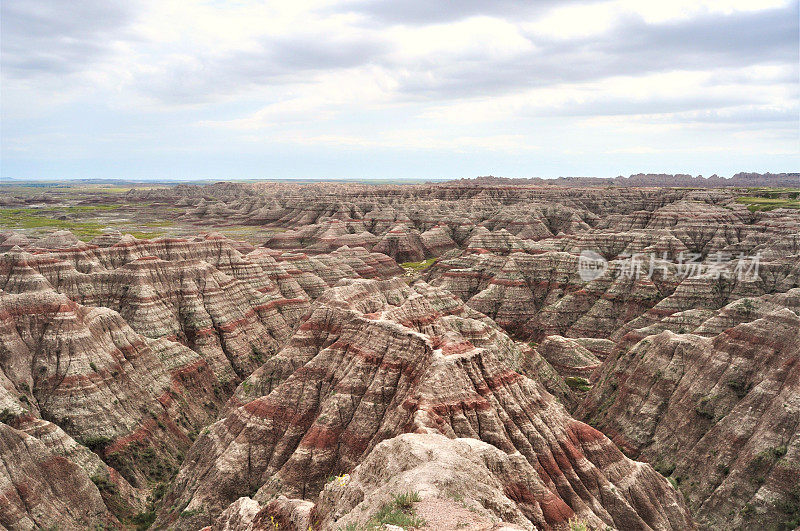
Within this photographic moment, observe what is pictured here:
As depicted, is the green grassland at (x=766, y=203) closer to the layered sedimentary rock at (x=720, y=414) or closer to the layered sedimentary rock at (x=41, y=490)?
the layered sedimentary rock at (x=720, y=414)

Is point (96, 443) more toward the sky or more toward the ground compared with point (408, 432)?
more toward the ground

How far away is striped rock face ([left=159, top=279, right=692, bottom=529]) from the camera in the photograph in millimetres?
31844

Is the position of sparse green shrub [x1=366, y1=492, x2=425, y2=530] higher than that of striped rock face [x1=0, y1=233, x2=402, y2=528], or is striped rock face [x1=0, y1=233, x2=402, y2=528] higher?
sparse green shrub [x1=366, y1=492, x2=425, y2=530]

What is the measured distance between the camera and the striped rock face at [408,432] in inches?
1254

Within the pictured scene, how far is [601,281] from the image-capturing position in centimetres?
8862

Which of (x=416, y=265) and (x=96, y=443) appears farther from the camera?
(x=416, y=265)

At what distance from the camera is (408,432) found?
3042 cm

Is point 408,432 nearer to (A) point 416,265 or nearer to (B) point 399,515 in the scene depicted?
(B) point 399,515

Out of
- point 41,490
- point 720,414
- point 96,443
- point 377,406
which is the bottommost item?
point 96,443

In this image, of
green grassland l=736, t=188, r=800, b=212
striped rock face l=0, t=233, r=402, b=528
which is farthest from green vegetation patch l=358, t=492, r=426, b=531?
green grassland l=736, t=188, r=800, b=212

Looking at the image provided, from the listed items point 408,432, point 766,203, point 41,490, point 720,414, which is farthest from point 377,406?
point 766,203

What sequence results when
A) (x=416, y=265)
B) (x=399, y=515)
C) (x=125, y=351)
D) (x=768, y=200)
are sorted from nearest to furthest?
(x=399, y=515), (x=125, y=351), (x=416, y=265), (x=768, y=200)

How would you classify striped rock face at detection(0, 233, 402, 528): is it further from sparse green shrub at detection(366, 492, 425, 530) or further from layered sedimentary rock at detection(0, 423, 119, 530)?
sparse green shrub at detection(366, 492, 425, 530)

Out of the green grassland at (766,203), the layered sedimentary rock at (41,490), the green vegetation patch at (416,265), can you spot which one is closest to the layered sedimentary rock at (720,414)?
the layered sedimentary rock at (41,490)
